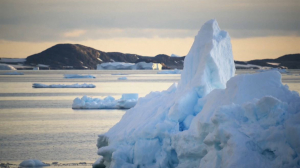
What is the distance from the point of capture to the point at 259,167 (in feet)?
20.6

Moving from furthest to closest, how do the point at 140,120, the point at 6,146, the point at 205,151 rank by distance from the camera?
the point at 6,146, the point at 140,120, the point at 205,151

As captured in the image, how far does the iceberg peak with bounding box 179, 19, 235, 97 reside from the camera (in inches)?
389

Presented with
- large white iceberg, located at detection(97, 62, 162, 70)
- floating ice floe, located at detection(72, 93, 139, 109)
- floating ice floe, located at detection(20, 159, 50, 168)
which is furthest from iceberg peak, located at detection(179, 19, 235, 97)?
large white iceberg, located at detection(97, 62, 162, 70)

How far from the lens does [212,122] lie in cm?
735

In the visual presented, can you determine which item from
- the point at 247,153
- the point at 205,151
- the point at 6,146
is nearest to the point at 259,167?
the point at 247,153

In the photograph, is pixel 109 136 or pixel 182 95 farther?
pixel 109 136

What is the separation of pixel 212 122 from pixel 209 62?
2880 mm

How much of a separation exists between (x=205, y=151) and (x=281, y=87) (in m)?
1.77

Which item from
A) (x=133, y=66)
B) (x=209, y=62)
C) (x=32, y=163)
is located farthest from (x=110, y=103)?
(x=133, y=66)

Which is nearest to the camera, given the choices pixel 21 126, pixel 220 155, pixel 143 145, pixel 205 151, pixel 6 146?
pixel 220 155

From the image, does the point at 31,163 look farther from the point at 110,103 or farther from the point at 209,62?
the point at 110,103

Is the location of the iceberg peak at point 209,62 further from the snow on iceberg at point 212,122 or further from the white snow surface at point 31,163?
the white snow surface at point 31,163

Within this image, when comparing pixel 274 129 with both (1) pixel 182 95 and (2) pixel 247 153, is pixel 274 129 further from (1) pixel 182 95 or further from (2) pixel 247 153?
(1) pixel 182 95

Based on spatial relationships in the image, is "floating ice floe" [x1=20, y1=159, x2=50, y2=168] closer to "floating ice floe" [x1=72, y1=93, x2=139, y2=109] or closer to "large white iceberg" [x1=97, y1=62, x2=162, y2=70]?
"floating ice floe" [x1=72, y1=93, x2=139, y2=109]
